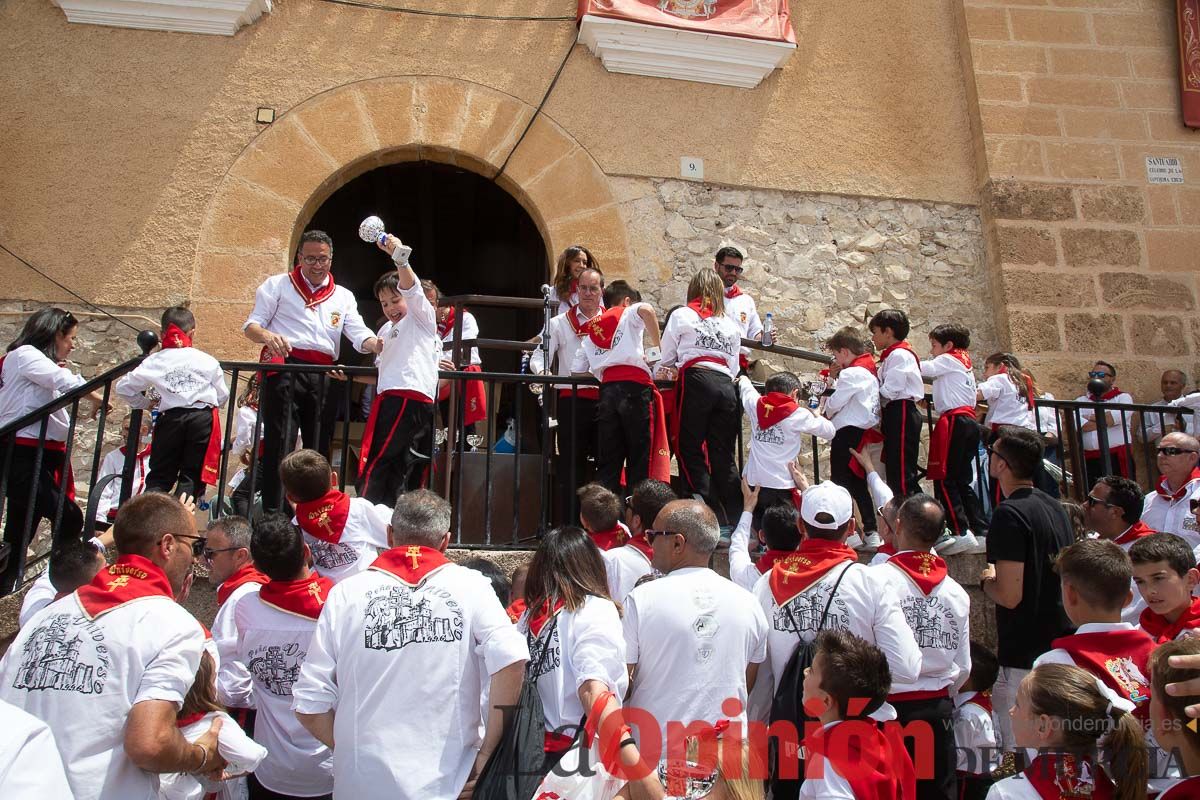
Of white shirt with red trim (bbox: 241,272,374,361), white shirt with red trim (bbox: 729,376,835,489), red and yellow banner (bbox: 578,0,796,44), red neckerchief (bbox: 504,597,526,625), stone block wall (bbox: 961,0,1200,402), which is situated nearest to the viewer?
red neckerchief (bbox: 504,597,526,625)

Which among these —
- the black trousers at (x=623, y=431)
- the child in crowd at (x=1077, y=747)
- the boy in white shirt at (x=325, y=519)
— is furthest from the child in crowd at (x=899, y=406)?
the child in crowd at (x=1077, y=747)

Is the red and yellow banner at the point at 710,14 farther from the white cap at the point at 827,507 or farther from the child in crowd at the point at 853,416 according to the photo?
the white cap at the point at 827,507

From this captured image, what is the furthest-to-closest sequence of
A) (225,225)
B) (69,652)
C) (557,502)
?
(225,225) < (557,502) < (69,652)

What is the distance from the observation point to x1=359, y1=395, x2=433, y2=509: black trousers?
5.39m

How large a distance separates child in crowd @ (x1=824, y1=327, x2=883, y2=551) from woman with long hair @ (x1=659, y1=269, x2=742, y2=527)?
2.13 feet

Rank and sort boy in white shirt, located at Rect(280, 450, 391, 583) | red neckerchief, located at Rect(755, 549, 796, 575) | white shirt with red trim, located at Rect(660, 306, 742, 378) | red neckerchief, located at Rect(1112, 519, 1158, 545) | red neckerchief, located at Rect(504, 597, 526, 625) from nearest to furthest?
red neckerchief, located at Rect(504, 597, 526, 625) < red neckerchief, located at Rect(755, 549, 796, 575) < boy in white shirt, located at Rect(280, 450, 391, 583) < red neckerchief, located at Rect(1112, 519, 1158, 545) < white shirt with red trim, located at Rect(660, 306, 742, 378)

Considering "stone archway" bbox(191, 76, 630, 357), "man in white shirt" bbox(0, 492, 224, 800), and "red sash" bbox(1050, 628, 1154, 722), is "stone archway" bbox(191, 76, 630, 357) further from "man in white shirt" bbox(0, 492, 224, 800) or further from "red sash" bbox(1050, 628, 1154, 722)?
"red sash" bbox(1050, 628, 1154, 722)

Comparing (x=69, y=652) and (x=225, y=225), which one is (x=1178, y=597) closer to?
(x=69, y=652)

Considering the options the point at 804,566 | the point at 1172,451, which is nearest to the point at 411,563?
the point at 804,566

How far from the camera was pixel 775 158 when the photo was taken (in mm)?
8602

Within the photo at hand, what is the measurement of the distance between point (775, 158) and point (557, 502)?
148 inches

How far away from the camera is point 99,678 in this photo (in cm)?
277

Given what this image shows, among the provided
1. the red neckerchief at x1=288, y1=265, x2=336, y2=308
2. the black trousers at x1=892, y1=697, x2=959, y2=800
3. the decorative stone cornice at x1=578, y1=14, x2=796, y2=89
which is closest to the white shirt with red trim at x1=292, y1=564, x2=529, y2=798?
the black trousers at x1=892, y1=697, x2=959, y2=800

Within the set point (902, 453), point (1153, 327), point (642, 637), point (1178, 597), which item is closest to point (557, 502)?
point (902, 453)
